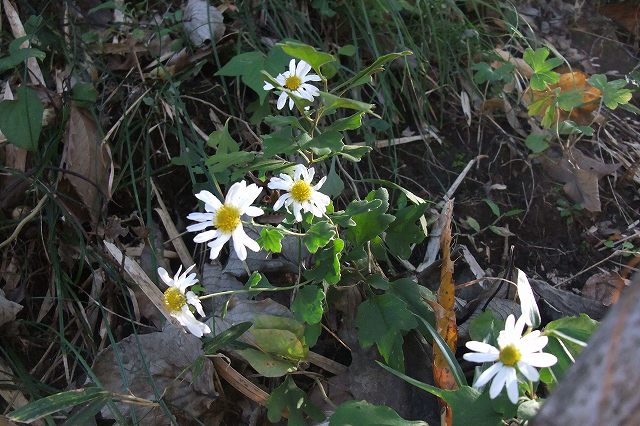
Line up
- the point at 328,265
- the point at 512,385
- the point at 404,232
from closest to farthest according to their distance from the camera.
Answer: the point at 512,385 < the point at 328,265 < the point at 404,232

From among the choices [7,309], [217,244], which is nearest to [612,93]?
[217,244]

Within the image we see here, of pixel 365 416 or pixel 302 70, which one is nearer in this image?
pixel 365 416

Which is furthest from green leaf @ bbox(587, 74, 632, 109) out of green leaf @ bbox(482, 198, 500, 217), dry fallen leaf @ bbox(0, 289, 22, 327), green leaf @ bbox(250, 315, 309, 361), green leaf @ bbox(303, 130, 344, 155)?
dry fallen leaf @ bbox(0, 289, 22, 327)

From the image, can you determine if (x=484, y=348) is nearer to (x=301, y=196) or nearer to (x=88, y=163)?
(x=301, y=196)

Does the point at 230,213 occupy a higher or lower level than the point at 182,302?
higher

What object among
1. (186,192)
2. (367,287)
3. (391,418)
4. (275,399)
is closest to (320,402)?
(275,399)

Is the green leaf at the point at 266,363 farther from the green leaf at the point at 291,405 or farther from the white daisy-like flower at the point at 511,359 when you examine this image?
the white daisy-like flower at the point at 511,359

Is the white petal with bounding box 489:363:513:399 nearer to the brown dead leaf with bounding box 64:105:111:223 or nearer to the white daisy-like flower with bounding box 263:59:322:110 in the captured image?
the white daisy-like flower with bounding box 263:59:322:110
